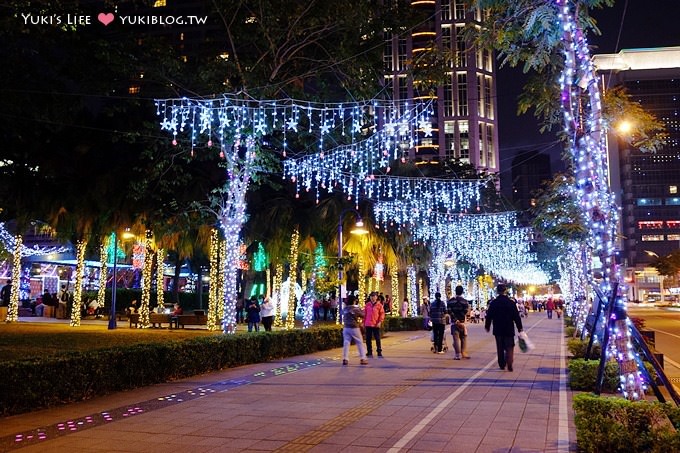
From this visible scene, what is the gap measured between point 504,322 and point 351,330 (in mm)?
3668

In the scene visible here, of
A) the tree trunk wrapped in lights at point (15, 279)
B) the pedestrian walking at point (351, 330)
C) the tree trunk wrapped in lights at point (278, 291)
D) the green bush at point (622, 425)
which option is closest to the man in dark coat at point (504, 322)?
the pedestrian walking at point (351, 330)

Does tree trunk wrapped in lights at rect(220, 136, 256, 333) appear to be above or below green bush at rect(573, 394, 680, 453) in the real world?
above

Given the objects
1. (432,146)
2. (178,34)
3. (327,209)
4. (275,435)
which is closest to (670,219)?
(432,146)

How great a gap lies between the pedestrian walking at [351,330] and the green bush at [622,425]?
8757 mm

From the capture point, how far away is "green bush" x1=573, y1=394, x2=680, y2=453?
583 centimetres

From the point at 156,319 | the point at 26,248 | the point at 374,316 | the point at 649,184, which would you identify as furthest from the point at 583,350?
the point at 649,184

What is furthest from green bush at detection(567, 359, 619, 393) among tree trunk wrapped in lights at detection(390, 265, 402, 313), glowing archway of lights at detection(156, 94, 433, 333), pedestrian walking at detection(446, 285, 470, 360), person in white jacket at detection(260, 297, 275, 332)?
tree trunk wrapped in lights at detection(390, 265, 402, 313)

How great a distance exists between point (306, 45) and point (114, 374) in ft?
35.3

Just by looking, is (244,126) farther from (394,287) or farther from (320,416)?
(394,287)

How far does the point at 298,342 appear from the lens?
1723 centimetres

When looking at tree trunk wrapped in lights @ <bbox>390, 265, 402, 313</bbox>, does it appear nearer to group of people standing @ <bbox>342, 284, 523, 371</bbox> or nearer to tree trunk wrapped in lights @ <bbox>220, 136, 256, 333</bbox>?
group of people standing @ <bbox>342, 284, 523, 371</bbox>

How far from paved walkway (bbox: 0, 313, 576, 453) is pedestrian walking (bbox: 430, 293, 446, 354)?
4.19 m

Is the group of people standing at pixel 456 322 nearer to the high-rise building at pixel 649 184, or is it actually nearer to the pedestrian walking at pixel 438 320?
the pedestrian walking at pixel 438 320

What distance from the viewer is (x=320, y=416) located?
26.7 ft
